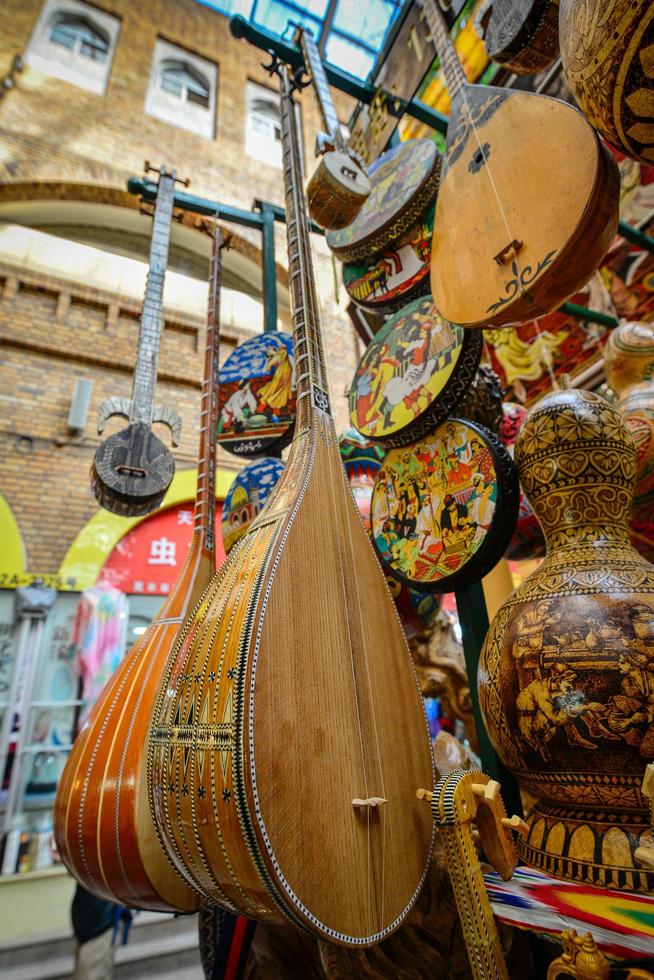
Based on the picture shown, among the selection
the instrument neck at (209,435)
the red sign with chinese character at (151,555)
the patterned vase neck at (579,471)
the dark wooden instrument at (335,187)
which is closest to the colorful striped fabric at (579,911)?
the patterned vase neck at (579,471)

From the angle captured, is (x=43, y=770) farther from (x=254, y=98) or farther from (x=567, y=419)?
(x=254, y=98)

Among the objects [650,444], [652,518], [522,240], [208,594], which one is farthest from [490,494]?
[652,518]

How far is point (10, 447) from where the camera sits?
4484mm

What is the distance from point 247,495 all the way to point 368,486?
376 millimetres

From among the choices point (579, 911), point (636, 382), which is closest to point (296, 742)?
point (579, 911)

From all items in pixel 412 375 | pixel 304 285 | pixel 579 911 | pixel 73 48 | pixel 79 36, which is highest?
pixel 79 36

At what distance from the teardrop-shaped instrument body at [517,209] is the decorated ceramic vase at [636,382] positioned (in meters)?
0.80

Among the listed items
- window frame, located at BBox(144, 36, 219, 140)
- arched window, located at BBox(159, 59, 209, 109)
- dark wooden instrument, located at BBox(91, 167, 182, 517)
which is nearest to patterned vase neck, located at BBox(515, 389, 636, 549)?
dark wooden instrument, located at BBox(91, 167, 182, 517)

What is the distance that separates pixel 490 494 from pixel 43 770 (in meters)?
4.38

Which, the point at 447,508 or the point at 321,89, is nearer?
the point at 447,508

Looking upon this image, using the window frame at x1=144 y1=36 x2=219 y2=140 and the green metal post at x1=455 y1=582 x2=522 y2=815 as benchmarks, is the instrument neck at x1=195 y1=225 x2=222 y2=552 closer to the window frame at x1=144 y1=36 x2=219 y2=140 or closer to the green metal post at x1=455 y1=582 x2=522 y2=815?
the green metal post at x1=455 y1=582 x2=522 y2=815

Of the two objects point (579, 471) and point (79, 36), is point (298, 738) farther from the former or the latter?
point (79, 36)

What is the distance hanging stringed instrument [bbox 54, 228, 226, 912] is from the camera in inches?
33.0

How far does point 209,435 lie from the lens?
135cm
